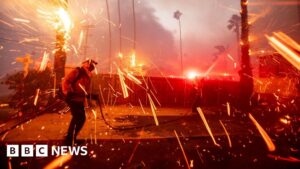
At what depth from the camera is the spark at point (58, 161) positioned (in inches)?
164

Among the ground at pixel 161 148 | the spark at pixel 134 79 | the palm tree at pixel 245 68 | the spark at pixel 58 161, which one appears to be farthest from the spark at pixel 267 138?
the spark at pixel 134 79

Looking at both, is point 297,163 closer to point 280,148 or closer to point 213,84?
point 280,148

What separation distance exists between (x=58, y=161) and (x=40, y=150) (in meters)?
0.94

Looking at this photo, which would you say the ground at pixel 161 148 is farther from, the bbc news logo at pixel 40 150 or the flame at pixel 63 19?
the flame at pixel 63 19

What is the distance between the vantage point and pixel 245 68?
13.3 metres

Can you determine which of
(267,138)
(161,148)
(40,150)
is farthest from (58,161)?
(267,138)

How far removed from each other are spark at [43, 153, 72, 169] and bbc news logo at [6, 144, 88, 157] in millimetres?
204

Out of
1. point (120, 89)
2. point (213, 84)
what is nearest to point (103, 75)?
point (120, 89)

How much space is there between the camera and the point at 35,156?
15.3 feet

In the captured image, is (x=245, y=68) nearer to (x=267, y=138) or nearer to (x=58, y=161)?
(x=267, y=138)

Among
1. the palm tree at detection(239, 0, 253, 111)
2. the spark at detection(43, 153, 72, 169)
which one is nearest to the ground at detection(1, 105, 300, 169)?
the spark at detection(43, 153, 72, 169)

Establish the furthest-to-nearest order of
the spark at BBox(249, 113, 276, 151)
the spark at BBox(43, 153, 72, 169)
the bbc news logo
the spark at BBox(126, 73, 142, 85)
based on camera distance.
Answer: the spark at BBox(126, 73, 142, 85) → the spark at BBox(249, 113, 276, 151) → the bbc news logo → the spark at BBox(43, 153, 72, 169)

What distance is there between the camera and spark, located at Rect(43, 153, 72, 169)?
164 inches

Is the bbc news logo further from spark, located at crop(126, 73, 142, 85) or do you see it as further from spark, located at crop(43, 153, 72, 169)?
spark, located at crop(126, 73, 142, 85)
